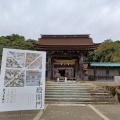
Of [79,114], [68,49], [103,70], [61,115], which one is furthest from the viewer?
[103,70]

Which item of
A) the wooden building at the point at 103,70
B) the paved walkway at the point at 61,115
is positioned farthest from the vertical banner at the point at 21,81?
the wooden building at the point at 103,70

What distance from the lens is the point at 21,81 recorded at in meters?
6.43

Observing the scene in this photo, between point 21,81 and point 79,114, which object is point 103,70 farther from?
point 21,81

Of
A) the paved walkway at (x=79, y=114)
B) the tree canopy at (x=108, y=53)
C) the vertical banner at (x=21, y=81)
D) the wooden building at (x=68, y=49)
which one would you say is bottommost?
the paved walkway at (x=79, y=114)

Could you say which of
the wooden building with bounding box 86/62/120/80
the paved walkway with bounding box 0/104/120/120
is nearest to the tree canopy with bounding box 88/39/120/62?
the wooden building with bounding box 86/62/120/80

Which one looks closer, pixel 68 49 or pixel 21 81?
pixel 21 81

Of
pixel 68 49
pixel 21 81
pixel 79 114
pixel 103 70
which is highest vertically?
pixel 68 49

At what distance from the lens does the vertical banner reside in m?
6.20

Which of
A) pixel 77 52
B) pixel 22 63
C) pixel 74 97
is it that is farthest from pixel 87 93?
pixel 77 52

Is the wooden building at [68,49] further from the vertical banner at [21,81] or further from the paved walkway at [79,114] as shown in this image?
the vertical banner at [21,81]

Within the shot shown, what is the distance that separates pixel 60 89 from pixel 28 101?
5392 mm

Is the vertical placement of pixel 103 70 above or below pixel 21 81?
above

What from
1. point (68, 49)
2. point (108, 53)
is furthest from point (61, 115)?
point (108, 53)

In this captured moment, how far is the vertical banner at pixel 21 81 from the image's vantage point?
6.20 meters
